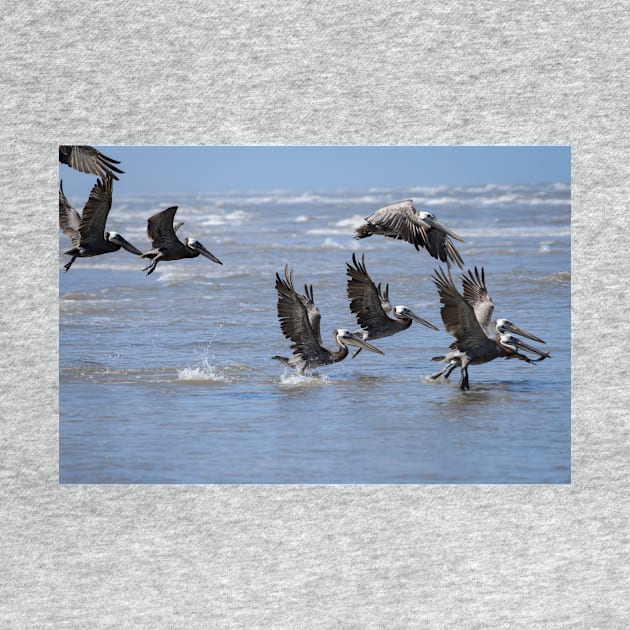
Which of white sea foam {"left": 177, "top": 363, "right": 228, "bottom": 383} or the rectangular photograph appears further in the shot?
white sea foam {"left": 177, "top": 363, "right": 228, "bottom": 383}

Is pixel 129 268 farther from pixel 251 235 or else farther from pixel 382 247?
pixel 382 247

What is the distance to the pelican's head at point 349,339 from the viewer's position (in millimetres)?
5586

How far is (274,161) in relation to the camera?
534 cm

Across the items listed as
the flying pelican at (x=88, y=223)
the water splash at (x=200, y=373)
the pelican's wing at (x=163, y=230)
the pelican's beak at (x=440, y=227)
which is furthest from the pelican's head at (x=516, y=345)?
the flying pelican at (x=88, y=223)

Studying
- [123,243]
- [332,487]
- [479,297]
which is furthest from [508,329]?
[123,243]

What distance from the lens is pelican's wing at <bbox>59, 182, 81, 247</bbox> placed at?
17.8ft

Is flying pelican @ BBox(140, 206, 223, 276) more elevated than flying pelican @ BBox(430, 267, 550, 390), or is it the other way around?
flying pelican @ BBox(140, 206, 223, 276)

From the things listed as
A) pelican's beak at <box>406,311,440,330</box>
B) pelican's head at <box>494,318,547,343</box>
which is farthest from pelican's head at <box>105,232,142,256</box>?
pelican's head at <box>494,318,547,343</box>

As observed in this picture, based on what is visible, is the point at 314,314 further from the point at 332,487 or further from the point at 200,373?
the point at 332,487

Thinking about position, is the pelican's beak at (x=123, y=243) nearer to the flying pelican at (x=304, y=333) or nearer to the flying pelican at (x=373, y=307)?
the flying pelican at (x=304, y=333)

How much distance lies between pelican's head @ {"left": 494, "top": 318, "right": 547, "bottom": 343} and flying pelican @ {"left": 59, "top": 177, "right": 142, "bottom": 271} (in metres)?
1.66

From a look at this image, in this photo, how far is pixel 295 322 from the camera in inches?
218

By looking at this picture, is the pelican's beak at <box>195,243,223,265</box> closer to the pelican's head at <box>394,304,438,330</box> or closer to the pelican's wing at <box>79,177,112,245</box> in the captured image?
the pelican's wing at <box>79,177,112,245</box>

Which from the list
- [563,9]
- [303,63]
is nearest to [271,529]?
[303,63]
